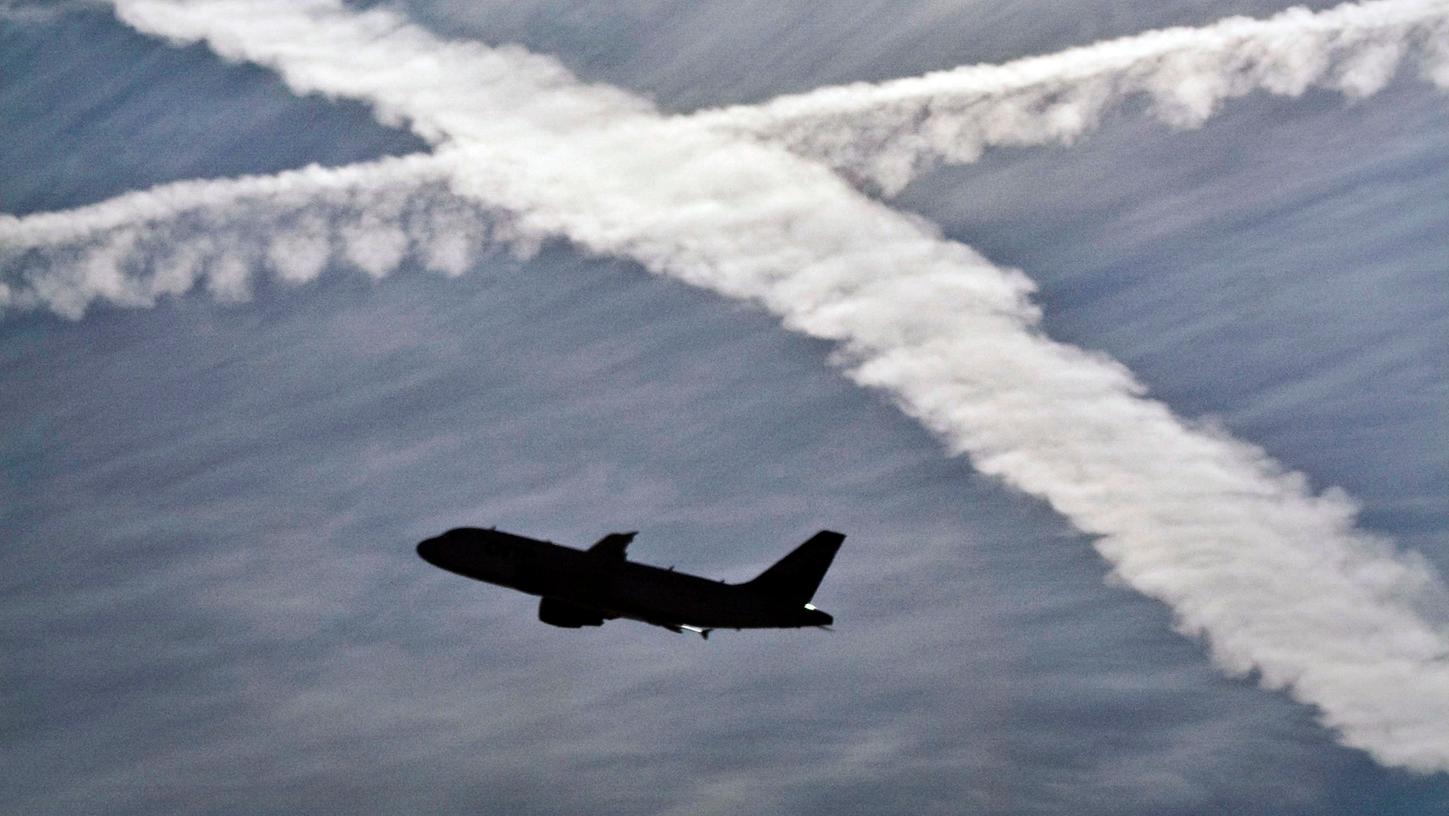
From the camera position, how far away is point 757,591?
494 ft

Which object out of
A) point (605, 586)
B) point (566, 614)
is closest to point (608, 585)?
point (605, 586)

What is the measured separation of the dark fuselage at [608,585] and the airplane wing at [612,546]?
0.18 m

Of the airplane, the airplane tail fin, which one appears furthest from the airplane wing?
the airplane tail fin

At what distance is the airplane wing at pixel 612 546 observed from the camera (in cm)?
14062

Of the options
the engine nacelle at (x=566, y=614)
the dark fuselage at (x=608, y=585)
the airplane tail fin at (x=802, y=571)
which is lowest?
the engine nacelle at (x=566, y=614)

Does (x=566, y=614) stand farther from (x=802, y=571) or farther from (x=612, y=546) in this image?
(x=802, y=571)

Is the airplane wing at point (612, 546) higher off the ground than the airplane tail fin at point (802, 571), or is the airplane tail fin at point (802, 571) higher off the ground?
the airplane tail fin at point (802, 571)

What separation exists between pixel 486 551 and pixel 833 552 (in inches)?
1297

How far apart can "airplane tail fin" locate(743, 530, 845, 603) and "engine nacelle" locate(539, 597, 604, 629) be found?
14.7 m

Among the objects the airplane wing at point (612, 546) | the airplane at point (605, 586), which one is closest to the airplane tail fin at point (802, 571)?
the airplane at point (605, 586)

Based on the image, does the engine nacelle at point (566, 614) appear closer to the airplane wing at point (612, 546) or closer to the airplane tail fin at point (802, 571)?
the airplane wing at point (612, 546)

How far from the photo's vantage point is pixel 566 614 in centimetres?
14612

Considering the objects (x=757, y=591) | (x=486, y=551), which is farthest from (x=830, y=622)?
(x=486, y=551)

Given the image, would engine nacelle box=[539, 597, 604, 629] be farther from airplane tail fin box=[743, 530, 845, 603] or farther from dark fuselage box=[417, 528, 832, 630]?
airplane tail fin box=[743, 530, 845, 603]
